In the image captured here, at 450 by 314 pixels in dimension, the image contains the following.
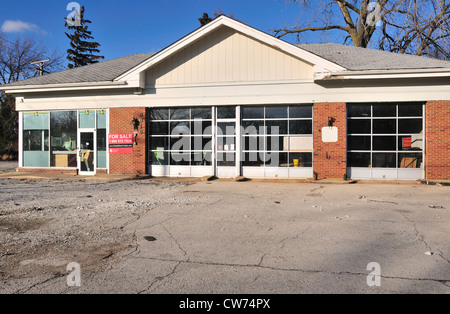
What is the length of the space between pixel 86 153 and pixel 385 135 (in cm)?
1351

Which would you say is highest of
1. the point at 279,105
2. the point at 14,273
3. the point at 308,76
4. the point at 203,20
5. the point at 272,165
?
the point at 203,20

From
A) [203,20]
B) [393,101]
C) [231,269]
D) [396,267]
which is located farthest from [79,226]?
[203,20]

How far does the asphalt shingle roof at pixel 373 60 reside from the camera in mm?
12691

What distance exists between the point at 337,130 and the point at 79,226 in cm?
1058

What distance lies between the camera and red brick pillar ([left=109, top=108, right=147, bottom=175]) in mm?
14914

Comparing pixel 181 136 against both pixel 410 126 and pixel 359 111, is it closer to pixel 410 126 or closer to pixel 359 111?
pixel 359 111

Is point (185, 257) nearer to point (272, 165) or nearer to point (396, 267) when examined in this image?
point (396, 267)

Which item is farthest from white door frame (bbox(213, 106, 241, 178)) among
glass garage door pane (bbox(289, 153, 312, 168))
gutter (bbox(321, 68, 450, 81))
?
gutter (bbox(321, 68, 450, 81))

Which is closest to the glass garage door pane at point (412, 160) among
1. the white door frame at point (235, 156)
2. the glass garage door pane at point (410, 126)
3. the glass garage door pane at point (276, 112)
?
the glass garage door pane at point (410, 126)

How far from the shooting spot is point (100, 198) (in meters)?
8.99

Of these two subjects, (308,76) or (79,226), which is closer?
(79,226)

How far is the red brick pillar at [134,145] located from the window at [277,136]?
4627mm

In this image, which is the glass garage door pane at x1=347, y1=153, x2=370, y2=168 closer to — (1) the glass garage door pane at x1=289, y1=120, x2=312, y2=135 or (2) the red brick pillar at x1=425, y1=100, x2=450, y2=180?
(1) the glass garage door pane at x1=289, y1=120, x2=312, y2=135

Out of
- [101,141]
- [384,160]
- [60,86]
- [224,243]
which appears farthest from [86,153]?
[384,160]
